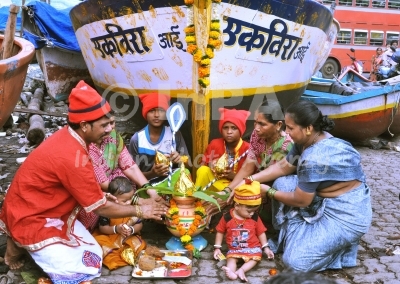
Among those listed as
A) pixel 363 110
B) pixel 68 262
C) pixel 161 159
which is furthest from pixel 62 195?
pixel 363 110

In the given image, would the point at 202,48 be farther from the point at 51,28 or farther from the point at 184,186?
the point at 51,28

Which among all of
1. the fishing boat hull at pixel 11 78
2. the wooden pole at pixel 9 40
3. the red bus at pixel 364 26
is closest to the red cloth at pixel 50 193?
the fishing boat hull at pixel 11 78

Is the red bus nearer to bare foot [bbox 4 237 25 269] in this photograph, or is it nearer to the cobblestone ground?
the cobblestone ground

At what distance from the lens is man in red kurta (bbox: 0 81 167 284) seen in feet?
8.82

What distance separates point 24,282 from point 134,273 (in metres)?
0.70

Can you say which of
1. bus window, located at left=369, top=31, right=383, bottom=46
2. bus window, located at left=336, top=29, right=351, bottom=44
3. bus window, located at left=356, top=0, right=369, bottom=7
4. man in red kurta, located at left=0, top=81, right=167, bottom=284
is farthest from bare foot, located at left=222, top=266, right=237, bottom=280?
bus window, located at left=369, top=31, right=383, bottom=46

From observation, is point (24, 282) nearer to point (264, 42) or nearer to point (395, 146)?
point (264, 42)

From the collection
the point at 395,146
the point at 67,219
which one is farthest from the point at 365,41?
the point at 67,219

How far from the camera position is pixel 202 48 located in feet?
13.6

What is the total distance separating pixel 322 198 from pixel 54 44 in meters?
7.19

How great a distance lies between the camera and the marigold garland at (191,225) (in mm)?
3260

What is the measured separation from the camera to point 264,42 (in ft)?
15.3

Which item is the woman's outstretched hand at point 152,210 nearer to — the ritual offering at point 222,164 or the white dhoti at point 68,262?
the white dhoti at point 68,262

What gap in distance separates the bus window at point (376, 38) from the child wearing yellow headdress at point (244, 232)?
19.1 metres
